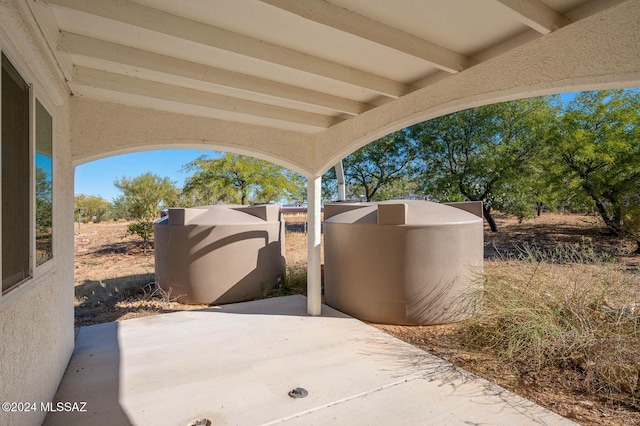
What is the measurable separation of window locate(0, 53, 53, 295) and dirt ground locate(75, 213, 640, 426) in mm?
3920

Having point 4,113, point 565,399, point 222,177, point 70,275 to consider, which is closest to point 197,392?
point 70,275

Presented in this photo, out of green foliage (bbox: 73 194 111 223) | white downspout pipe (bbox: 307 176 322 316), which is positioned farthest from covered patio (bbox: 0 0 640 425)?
A: green foliage (bbox: 73 194 111 223)

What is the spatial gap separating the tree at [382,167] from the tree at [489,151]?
1078mm

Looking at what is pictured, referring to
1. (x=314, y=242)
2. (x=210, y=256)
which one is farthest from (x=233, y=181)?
(x=314, y=242)

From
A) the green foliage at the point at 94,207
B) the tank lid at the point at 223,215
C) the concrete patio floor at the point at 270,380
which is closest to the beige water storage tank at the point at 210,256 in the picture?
the tank lid at the point at 223,215

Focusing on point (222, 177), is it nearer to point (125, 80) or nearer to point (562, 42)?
point (125, 80)

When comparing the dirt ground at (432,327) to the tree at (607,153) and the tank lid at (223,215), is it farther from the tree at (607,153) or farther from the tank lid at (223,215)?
the tank lid at (223,215)

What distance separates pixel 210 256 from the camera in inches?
275

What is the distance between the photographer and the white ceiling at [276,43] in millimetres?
2465

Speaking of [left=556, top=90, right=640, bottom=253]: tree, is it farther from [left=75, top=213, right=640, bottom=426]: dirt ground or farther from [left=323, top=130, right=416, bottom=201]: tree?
[left=323, top=130, right=416, bottom=201]: tree

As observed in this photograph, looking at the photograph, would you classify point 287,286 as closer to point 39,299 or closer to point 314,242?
point 314,242

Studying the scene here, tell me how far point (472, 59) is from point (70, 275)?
5.16 m

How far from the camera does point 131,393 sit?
342cm

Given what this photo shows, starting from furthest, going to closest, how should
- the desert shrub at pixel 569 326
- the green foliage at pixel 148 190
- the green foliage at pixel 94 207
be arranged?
the green foliage at pixel 94 207 < the green foliage at pixel 148 190 < the desert shrub at pixel 569 326
